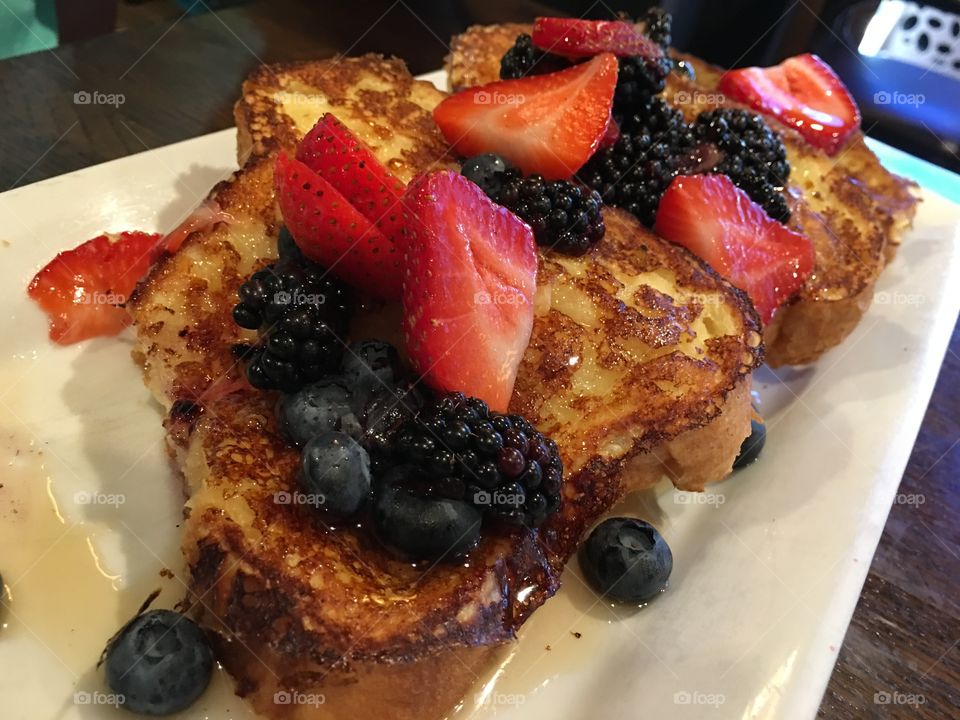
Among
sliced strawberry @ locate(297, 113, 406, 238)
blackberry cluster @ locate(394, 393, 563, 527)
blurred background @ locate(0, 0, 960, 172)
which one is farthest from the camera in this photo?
blurred background @ locate(0, 0, 960, 172)

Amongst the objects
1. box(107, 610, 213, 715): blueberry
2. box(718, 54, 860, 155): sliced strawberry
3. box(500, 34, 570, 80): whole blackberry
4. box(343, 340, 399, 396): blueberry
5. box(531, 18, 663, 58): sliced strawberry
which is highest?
box(531, 18, 663, 58): sliced strawberry

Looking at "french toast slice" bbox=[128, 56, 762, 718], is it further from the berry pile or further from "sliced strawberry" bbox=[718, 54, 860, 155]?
"sliced strawberry" bbox=[718, 54, 860, 155]

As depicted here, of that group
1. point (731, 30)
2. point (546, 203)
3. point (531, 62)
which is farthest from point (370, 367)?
point (731, 30)

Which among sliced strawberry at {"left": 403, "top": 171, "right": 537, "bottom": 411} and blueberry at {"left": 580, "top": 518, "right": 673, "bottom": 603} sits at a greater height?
sliced strawberry at {"left": 403, "top": 171, "right": 537, "bottom": 411}

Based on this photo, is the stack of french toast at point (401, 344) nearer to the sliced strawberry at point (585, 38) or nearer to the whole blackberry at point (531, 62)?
the whole blackberry at point (531, 62)

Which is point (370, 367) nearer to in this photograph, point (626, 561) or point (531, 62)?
point (626, 561)

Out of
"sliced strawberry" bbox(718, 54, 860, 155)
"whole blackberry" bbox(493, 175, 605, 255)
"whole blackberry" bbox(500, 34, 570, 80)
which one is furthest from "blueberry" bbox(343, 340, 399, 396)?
"sliced strawberry" bbox(718, 54, 860, 155)

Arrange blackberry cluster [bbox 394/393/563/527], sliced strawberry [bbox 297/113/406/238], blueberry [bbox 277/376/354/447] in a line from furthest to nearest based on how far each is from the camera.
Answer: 1. sliced strawberry [bbox 297/113/406/238]
2. blueberry [bbox 277/376/354/447]
3. blackberry cluster [bbox 394/393/563/527]

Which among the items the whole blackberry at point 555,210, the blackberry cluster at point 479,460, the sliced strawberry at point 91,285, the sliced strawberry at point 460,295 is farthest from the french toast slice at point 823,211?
→ the sliced strawberry at point 91,285
